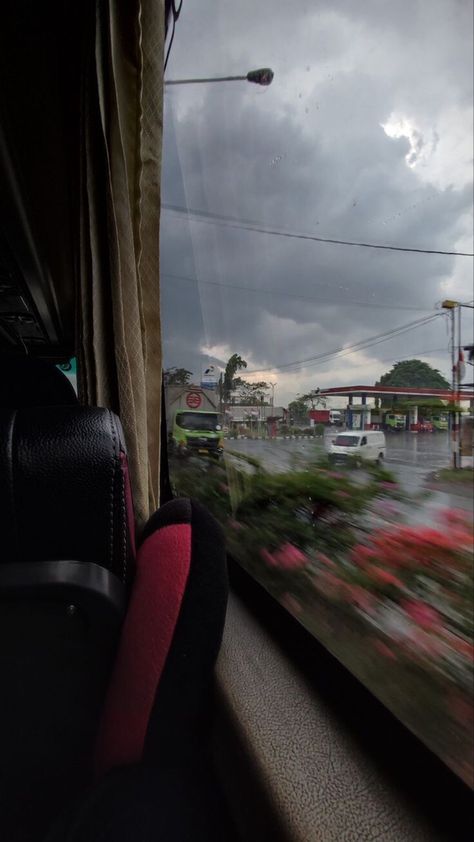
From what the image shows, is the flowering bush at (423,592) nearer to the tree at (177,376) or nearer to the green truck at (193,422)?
the green truck at (193,422)

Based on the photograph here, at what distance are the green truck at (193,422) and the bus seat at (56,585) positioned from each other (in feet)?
5.00

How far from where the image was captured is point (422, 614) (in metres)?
0.95

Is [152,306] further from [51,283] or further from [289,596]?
[51,283]

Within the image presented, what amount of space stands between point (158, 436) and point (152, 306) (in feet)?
1.58

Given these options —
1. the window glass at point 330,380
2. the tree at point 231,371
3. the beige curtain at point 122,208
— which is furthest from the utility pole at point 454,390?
the tree at point 231,371

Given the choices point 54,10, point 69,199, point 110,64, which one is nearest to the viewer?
point 110,64

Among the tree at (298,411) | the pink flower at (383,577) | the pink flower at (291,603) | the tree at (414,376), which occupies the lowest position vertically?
the pink flower at (291,603)

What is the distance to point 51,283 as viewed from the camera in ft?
13.3

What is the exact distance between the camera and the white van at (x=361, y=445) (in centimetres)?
109

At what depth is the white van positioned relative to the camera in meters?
1.09

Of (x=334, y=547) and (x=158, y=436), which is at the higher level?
(x=158, y=436)

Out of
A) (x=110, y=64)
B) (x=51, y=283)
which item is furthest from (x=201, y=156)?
(x=51, y=283)

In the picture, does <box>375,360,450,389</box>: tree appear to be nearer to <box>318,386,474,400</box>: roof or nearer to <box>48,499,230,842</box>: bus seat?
<box>318,386,474,400</box>: roof

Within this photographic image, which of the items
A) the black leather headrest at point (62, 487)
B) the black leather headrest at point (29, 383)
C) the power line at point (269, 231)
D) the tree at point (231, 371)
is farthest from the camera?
the tree at point (231, 371)
